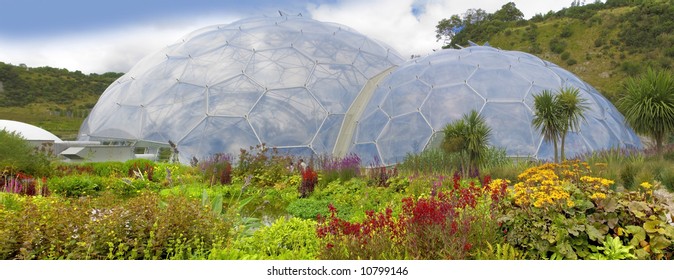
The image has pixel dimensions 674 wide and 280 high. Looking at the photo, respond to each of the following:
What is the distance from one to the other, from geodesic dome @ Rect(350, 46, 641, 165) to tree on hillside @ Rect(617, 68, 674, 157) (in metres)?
1.43

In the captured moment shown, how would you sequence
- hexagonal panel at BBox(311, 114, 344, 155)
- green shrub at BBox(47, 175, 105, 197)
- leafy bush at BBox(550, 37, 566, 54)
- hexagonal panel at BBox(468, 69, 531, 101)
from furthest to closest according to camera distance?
leafy bush at BBox(550, 37, 566, 54) → hexagonal panel at BBox(311, 114, 344, 155) → hexagonal panel at BBox(468, 69, 531, 101) → green shrub at BBox(47, 175, 105, 197)

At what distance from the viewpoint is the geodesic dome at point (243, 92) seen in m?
16.1

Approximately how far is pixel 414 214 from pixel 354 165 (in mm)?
6380

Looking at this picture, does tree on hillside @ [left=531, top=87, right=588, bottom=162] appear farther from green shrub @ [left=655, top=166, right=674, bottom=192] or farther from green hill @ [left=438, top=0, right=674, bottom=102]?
green hill @ [left=438, top=0, right=674, bottom=102]

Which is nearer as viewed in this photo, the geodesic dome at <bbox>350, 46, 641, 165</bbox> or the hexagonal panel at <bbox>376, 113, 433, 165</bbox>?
the geodesic dome at <bbox>350, 46, 641, 165</bbox>

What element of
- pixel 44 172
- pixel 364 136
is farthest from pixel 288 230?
pixel 364 136

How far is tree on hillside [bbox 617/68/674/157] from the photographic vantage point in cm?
1248

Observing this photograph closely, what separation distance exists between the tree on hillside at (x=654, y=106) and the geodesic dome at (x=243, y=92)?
8.74m

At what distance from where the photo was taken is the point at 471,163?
1065 cm

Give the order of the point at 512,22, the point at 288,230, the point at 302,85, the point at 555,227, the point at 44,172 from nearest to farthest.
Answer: the point at 555,227 < the point at 288,230 < the point at 44,172 < the point at 302,85 < the point at 512,22

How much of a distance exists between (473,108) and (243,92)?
7.57 m

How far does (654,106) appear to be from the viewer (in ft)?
41.4

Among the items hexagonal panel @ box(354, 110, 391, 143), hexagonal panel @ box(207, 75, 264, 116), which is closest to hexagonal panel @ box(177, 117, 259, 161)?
hexagonal panel @ box(207, 75, 264, 116)

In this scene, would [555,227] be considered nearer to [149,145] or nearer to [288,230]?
[288,230]
